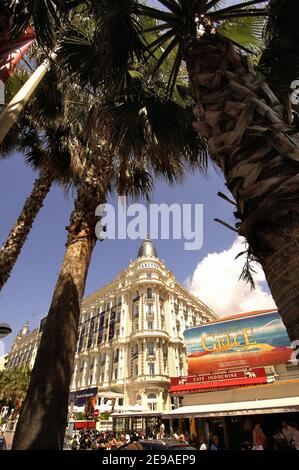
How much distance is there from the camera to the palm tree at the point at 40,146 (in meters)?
6.50

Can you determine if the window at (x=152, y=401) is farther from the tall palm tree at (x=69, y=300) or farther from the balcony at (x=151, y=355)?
the tall palm tree at (x=69, y=300)

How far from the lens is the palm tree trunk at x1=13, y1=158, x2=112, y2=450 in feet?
10.3

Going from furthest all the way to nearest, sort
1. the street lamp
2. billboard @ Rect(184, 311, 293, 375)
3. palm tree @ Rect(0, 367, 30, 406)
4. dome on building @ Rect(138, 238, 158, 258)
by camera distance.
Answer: dome on building @ Rect(138, 238, 158, 258) → palm tree @ Rect(0, 367, 30, 406) → billboard @ Rect(184, 311, 293, 375) → the street lamp

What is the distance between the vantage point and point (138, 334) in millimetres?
43344

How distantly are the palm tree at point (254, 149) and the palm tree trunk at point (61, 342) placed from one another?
2.62 m

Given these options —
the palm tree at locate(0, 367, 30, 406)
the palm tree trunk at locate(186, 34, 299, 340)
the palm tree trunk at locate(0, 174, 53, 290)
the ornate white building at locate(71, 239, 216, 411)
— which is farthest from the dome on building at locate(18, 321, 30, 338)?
the palm tree trunk at locate(186, 34, 299, 340)

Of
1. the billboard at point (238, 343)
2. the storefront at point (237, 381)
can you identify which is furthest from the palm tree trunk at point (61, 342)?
the billboard at point (238, 343)

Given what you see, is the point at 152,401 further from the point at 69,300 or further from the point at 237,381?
the point at 69,300

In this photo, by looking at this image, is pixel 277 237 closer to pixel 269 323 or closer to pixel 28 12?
pixel 28 12

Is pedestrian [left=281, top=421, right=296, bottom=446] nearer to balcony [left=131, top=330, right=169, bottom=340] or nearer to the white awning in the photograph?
the white awning

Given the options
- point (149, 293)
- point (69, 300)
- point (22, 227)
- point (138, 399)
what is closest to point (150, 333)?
point (149, 293)

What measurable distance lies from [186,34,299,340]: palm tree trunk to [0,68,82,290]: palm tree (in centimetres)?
447
